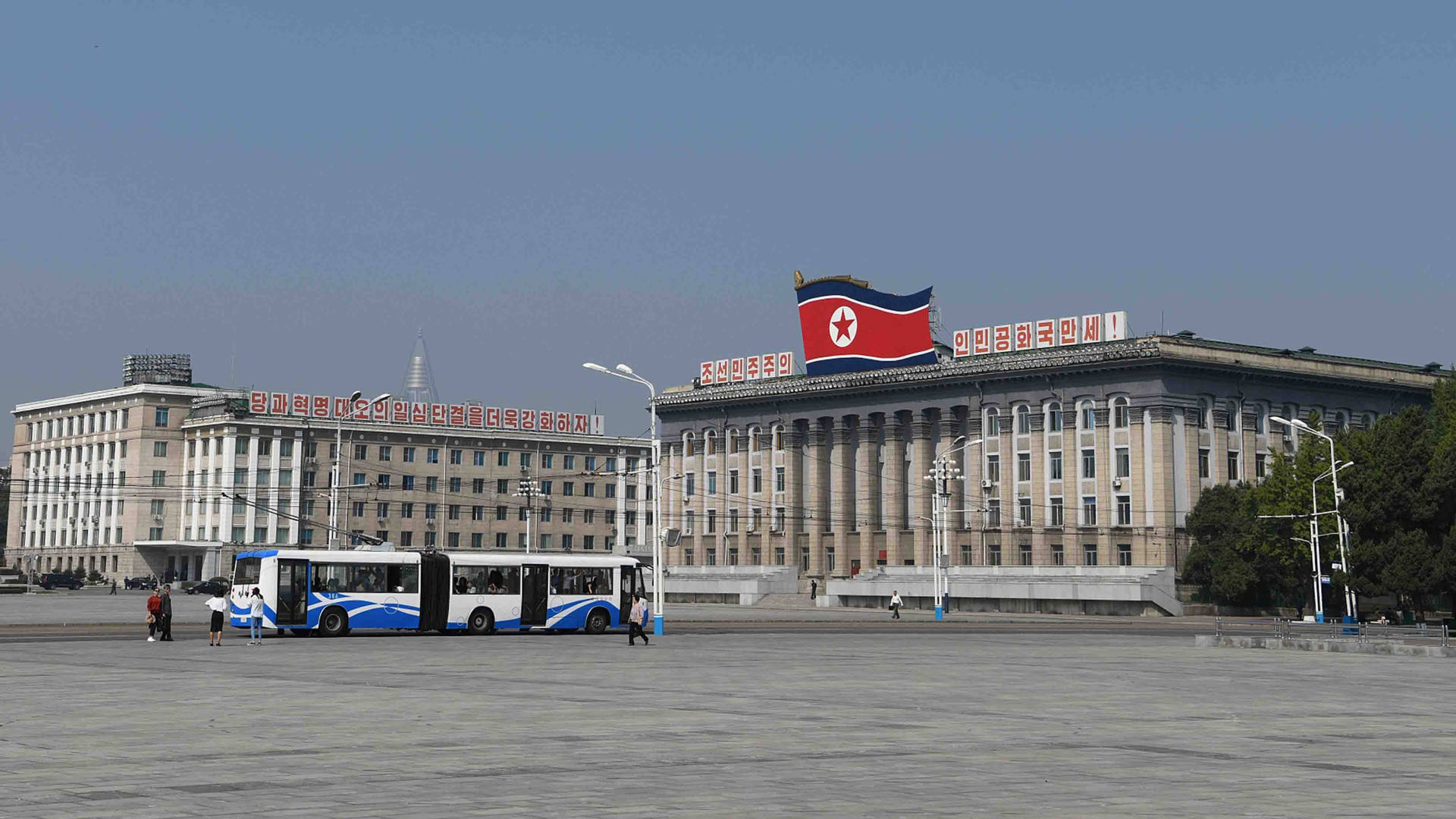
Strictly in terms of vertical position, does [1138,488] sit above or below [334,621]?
above

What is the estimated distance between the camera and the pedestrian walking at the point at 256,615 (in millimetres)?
46188

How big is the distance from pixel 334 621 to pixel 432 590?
3.34 metres

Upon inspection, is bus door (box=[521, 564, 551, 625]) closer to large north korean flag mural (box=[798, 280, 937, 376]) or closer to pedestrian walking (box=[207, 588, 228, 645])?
pedestrian walking (box=[207, 588, 228, 645])

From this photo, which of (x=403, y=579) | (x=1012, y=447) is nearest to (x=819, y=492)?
(x=1012, y=447)

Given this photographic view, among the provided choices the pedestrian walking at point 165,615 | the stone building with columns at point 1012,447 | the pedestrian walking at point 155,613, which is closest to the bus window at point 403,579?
the pedestrian walking at point 165,615

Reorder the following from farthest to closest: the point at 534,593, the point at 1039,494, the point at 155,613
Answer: the point at 1039,494, the point at 534,593, the point at 155,613

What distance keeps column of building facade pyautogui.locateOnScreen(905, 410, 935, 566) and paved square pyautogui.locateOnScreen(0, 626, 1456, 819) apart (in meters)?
77.1

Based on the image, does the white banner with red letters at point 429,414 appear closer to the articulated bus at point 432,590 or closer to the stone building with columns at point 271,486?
the stone building with columns at point 271,486

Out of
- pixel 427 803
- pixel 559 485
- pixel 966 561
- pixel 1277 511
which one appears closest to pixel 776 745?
pixel 427 803

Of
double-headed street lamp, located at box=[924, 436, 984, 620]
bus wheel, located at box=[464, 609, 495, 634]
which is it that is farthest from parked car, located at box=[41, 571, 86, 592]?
bus wheel, located at box=[464, 609, 495, 634]

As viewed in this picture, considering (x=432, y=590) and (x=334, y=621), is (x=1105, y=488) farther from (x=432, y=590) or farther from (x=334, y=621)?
(x=334, y=621)

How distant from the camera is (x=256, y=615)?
155 ft

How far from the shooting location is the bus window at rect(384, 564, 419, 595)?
53.2 meters

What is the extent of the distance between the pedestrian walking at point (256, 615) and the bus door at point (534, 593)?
29.4 feet
